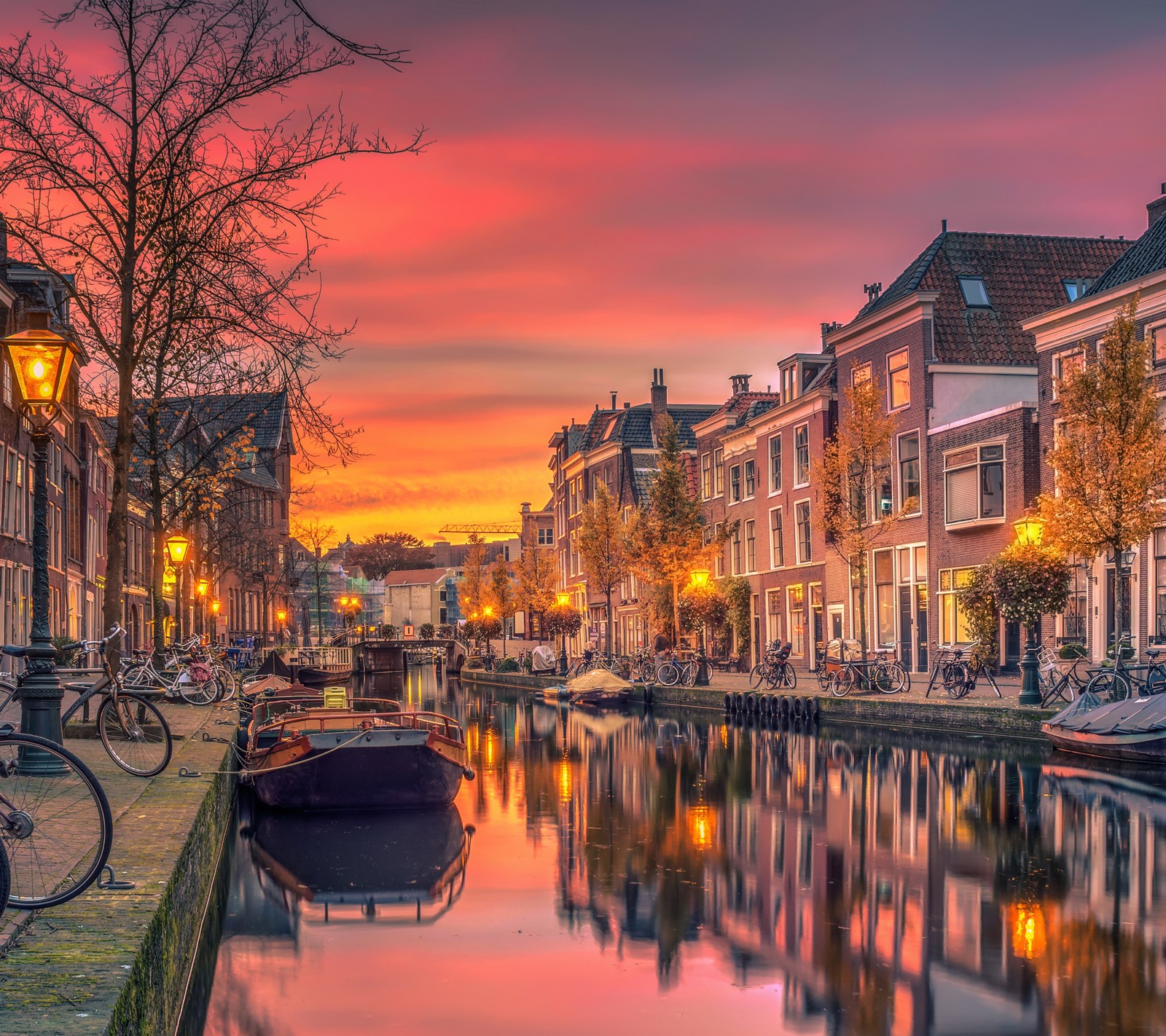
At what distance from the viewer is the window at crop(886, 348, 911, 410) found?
152 ft

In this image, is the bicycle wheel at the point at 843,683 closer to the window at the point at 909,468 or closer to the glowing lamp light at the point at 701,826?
the window at the point at 909,468

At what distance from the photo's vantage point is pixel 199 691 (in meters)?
31.2

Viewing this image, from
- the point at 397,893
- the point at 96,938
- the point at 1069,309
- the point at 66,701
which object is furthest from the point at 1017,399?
the point at 96,938

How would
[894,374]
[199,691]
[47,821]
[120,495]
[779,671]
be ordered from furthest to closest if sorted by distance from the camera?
1. [894,374]
2. [779,671]
3. [199,691]
4. [120,495]
5. [47,821]

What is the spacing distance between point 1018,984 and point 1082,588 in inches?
1112

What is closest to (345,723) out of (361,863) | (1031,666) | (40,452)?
(361,863)

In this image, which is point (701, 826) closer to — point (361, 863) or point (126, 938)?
point (361, 863)

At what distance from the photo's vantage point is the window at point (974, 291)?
46.2m

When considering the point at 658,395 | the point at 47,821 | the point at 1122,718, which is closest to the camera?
the point at 47,821

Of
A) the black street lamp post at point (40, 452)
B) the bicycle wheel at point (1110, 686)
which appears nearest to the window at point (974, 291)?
the bicycle wheel at point (1110, 686)

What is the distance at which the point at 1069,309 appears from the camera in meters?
37.7

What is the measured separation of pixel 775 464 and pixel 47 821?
168ft

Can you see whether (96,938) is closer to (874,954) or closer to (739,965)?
(739,965)

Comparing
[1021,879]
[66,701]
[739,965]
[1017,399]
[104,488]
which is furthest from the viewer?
[104,488]
